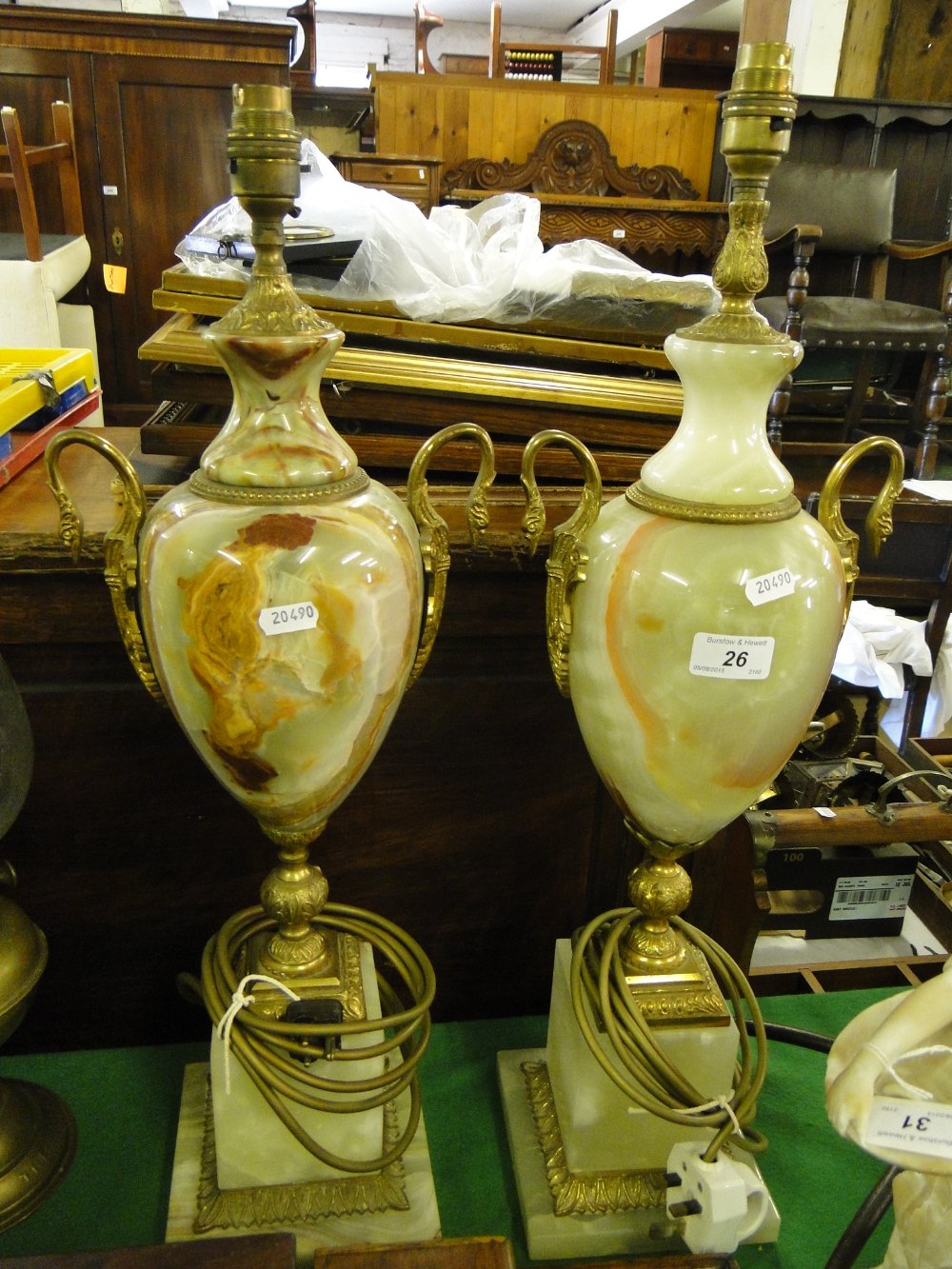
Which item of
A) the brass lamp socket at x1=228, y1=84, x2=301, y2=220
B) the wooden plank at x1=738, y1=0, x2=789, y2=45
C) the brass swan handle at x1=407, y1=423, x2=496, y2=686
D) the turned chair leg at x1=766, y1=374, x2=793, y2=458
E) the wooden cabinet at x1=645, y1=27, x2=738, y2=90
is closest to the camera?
the brass lamp socket at x1=228, y1=84, x2=301, y2=220

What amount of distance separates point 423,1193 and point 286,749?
0.50m

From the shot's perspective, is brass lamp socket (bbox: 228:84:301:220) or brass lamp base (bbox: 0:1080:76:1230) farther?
brass lamp base (bbox: 0:1080:76:1230)

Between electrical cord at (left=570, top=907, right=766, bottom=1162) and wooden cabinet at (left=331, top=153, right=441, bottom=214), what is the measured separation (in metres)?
3.01

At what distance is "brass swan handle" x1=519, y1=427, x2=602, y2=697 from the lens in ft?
2.55

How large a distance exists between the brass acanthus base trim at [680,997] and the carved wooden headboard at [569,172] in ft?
11.5

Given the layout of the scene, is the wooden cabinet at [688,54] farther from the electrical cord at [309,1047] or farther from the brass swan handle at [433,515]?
the electrical cord at [309,1047]

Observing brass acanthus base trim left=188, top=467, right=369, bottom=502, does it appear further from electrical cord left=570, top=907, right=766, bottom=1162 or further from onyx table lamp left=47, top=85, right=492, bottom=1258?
electrical cord left=570, top=907, right=766, bottom=1162

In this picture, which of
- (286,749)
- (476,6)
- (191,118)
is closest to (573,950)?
(286,749)

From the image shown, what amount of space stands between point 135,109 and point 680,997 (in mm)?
3180

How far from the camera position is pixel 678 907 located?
36.4 inches

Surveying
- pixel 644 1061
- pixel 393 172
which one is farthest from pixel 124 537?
pixel 393 172

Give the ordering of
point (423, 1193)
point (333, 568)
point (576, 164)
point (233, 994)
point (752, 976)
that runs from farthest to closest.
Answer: point (576, 164) → point (752, 976) → point (423, 1193) → point (233, 994) → point (333, 568)

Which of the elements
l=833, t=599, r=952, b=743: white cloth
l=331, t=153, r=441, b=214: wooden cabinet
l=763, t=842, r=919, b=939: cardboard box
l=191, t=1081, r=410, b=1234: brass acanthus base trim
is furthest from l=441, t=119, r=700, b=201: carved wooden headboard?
l=191, t=1081, r=410, b=1234: brass acanthus base trim

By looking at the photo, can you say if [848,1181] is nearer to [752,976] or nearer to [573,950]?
[752,976]
